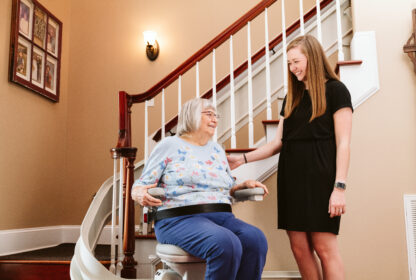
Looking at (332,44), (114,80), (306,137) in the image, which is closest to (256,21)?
(332,44)

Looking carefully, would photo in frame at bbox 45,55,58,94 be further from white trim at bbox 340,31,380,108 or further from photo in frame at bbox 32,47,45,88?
white trim at bbox 340,31,380,108

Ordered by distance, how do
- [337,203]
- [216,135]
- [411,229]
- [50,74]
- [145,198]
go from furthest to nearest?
[50,74] < [216,135] < [411,229] < [337,203] < [145,198]

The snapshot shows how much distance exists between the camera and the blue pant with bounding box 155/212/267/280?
1.41 m

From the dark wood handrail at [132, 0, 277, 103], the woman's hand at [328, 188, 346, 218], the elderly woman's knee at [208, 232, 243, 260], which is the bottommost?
the elderly woman's knee at [208, 232, 243, 260]

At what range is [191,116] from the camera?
181 centimetres

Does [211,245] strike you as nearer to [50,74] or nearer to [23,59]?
[23,59]

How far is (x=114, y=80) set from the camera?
4121mm

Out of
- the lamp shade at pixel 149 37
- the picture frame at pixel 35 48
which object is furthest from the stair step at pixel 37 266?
the lamp shade at pixel 149 37

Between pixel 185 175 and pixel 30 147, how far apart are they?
2467 millimetres

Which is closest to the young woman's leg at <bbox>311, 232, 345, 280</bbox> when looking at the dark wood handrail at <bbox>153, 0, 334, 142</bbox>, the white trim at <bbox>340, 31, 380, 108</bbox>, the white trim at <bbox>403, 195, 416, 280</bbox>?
the white trim at <bbox>403, 195, 416, 280</bbox>

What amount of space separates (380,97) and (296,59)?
0.91 meters

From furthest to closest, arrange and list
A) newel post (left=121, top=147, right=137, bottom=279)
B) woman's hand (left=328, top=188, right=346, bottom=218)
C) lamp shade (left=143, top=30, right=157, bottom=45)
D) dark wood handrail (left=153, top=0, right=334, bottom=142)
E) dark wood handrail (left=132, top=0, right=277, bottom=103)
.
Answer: lamp shade (left=143, top=30, right=157, bottom=45) < dark wood handrail (left=153, top=0, right=334, bottom=142) < dark wood handrail (left=132, top=0, right=277, bottom=103) < newel post (left=121, top=147, right=137, bottom=279) < woman's hand (left=328, top=188, right=346, bottom=218)

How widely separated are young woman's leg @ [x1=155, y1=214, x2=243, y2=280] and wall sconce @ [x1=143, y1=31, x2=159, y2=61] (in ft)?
9.39

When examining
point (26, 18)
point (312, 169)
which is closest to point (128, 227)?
point (312, 169)
